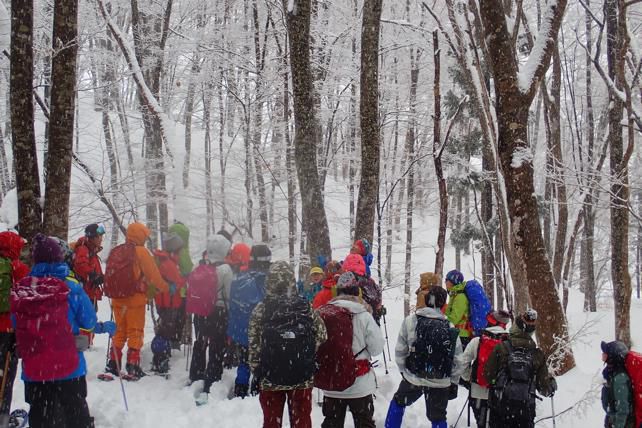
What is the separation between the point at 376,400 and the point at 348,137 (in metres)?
14.2

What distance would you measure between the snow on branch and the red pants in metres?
4.37

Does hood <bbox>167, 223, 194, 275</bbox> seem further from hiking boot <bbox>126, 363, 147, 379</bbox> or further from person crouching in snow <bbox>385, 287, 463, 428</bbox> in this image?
person crouching in snow <bbox>385, 287, 463, 428</bbox>

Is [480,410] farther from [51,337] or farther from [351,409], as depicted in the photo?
[51,337]

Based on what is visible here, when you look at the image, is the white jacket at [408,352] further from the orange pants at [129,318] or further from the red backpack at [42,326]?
the orange pants at [129,318]

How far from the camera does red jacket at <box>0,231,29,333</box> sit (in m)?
4.56

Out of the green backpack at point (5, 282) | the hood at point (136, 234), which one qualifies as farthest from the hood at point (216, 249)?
the green backpack at point (5, 282)

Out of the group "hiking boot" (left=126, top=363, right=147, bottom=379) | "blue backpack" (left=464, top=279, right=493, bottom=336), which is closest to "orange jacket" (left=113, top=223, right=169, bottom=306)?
"hiking boot" (left=126, top=363, right=147, bottom=379)

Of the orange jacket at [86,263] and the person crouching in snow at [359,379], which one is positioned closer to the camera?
the person crouching in snow at [359,379]

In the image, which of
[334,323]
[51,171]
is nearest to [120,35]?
[51,171]

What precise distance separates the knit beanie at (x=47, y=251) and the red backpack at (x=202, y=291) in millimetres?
2133

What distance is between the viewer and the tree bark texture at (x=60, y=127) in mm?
6547

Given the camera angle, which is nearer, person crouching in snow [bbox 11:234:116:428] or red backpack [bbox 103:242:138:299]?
person crouching in snow [bbox 11:234:116:428]

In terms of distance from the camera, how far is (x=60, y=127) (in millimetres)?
6570

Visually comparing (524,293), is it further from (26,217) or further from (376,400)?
(26,217)
